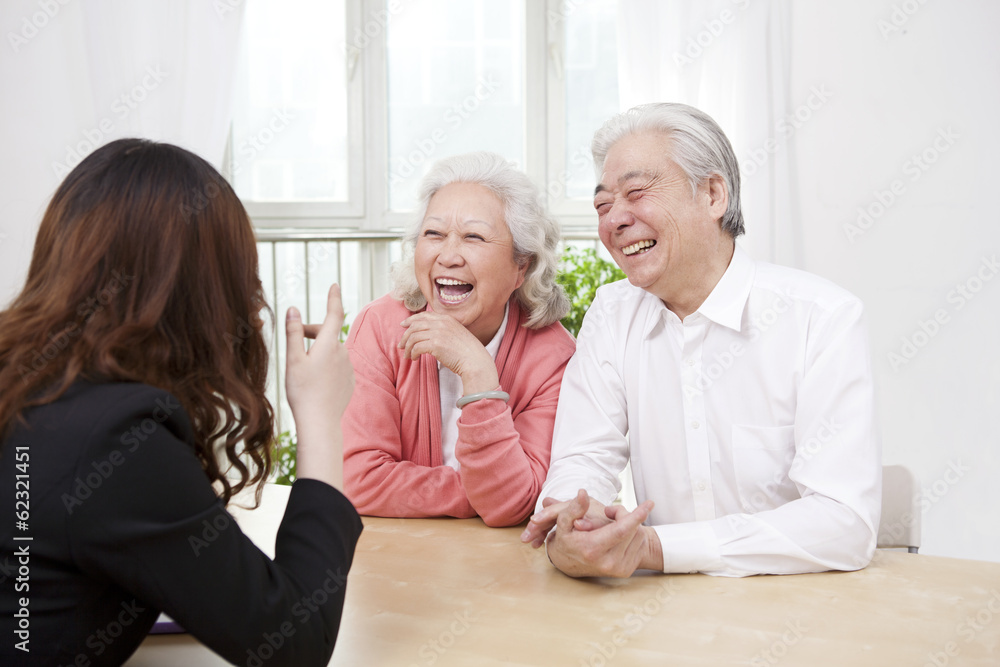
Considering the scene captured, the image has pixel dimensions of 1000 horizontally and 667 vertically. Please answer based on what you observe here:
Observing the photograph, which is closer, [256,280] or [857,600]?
[256,280]

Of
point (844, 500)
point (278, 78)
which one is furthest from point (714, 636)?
point (278, 78)

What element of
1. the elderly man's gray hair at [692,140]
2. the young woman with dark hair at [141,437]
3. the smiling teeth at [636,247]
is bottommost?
the young woman with dark hair at [141,437]

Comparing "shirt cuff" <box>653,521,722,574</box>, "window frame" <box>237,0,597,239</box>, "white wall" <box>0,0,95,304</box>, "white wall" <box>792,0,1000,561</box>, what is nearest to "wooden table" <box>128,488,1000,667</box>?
"shirt cuff" <box>653,521,722,574</box>

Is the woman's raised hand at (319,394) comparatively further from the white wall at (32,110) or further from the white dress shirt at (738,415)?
the white wall at (32,110)

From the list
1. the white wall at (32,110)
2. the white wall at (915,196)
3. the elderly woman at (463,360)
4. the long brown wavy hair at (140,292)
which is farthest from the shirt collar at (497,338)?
the white wall at (32,110)

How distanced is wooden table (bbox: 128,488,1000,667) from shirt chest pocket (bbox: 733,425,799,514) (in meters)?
0.25

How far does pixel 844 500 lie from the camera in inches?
49.2

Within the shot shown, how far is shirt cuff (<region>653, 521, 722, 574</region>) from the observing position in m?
1.18

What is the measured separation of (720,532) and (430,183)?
3.31ft

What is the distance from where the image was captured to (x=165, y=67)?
9.49 feet

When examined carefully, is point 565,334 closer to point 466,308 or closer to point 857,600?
point 466,308

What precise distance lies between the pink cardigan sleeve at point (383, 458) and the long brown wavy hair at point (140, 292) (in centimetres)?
65

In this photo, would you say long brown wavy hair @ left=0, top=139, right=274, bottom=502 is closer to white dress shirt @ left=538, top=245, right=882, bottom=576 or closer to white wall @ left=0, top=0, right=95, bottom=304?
white dress shirt @ left=538, top=245, right=882, bottom=576

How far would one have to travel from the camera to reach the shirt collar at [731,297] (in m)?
1.52
